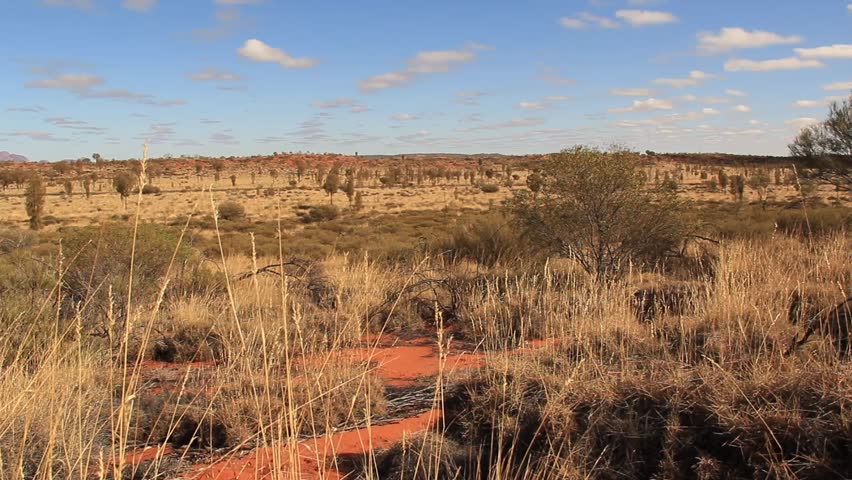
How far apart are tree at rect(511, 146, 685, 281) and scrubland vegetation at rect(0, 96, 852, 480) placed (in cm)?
4

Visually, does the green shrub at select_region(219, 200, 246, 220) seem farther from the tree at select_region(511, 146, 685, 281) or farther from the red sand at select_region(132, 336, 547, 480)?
the red sand at select_region(132, 336, 547, 480)

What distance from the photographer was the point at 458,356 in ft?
16.7

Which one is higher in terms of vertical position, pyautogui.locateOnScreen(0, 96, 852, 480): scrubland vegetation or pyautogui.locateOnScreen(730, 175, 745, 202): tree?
pyautogui.locateOnScreen(730, 175, 745, 202): tree

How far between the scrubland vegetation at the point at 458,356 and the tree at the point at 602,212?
0.04 metres

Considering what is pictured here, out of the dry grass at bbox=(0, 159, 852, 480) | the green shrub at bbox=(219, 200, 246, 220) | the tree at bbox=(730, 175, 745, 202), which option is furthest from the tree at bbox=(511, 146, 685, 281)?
the tree at bbox=(730, 175, 745, 202)

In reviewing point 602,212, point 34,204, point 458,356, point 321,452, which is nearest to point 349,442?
point 321,452

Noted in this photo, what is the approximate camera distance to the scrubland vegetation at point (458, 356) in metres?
3.08

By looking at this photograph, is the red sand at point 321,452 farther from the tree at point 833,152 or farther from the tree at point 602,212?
the tree at point 833,152

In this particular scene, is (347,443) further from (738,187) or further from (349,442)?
(738,187)

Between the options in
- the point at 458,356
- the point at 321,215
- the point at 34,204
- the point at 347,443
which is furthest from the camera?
the point at 321,215

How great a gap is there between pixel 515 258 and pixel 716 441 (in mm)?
9410

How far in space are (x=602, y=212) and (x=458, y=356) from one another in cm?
596

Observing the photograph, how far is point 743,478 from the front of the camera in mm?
3066

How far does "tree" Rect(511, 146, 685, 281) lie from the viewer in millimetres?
10148
